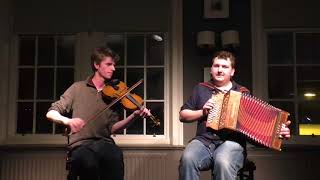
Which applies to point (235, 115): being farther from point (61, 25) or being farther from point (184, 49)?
point (61, 25)

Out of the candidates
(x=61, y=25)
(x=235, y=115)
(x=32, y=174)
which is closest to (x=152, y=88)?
(x=61, y=25)

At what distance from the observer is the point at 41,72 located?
16.2 feet

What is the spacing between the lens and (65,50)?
16.2ft

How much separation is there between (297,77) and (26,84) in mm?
2746

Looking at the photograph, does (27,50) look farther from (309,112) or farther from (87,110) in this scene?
(309,112)

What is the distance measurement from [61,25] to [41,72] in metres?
0.52

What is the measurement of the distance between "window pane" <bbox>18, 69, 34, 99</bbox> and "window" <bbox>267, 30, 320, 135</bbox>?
2.41 m

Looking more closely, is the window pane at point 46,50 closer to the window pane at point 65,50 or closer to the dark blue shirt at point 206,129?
the window pane at point 65,50

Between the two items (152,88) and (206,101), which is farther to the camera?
(152,88)

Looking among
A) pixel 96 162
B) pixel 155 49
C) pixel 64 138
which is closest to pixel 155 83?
pixel 155 49

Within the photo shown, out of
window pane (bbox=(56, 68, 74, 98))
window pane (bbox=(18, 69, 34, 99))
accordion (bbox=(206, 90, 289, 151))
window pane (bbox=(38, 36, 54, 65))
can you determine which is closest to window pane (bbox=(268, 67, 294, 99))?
accordion (bbox=(206, 90, 289, 151))

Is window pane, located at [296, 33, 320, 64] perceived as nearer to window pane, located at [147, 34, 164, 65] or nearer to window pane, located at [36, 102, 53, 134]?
window pane, located at [147, 34, 164, 65]

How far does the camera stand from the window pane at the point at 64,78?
4.91 meters

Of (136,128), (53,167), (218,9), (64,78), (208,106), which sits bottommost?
(53,167)
